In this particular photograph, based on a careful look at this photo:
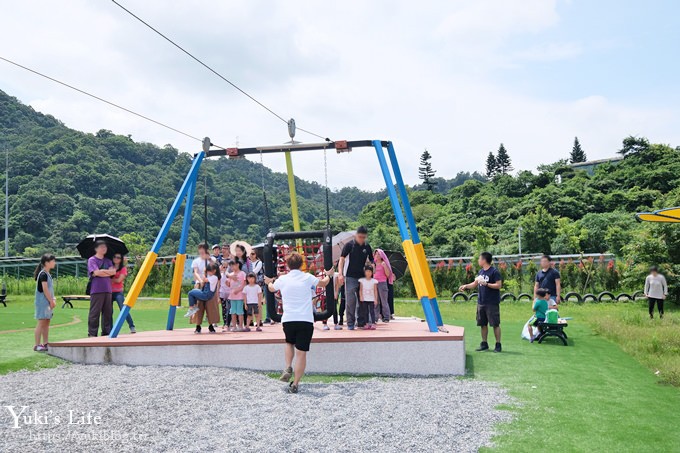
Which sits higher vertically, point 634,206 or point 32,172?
point 32,172

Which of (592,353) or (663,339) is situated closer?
(592,353)

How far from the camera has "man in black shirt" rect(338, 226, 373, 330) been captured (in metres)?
10.8

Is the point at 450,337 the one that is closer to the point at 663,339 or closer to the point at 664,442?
the point at 664,442

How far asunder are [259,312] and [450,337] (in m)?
4.02

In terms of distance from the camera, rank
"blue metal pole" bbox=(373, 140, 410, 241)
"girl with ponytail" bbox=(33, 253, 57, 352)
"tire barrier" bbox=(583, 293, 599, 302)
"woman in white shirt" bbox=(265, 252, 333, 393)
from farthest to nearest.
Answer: "tire barrier" bbox=(583, 293, 599, 302)
"blue metal pole" bbox=(373, 140, 410, 241)
"girl with ponytail" bbox=(33, 253, 57, 352)
"woman in white shirt" bbox=(265, 252, 333, 393)

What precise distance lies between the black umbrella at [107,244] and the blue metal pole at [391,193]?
18.0ft

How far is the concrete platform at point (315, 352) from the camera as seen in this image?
30.0 feet

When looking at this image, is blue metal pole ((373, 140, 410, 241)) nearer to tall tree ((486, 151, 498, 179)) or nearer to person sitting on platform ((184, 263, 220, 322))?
person sitting on platform ((184, 263, 220, 322))

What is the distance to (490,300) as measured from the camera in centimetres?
1093

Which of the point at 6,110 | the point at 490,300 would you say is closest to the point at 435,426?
the point at 490,300

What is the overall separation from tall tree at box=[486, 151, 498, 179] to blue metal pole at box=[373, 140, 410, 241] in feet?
359

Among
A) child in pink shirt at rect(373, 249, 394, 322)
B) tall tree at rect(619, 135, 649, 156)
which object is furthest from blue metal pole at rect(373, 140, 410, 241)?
tall tree at rect(619, 135, 649, 156)

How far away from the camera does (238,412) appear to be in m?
Answer: 6.84

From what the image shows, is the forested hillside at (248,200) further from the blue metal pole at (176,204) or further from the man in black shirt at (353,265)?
the man in black shirt at (353,265)
